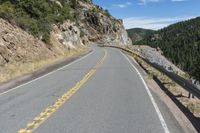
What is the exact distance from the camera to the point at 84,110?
32.1 ft

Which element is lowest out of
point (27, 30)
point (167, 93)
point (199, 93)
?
point (167, 93)

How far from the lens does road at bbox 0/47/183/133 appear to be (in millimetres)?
7906

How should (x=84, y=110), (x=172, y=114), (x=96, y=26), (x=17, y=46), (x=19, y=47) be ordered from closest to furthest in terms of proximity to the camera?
(x=172, y=114)
(x=84, y=110)
(x=17, y=46)
(x=19, y=47)
(x=96, y=26)

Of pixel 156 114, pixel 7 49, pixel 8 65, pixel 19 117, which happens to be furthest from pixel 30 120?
pixel 7 49

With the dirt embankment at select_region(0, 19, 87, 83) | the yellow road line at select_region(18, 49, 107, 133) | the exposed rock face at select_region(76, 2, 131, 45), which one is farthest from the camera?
the exposed rock face at select_region(76, 2, 131, 45)

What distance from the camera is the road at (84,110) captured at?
A: 7906 millimetres

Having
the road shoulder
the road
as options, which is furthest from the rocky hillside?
the road shoulder

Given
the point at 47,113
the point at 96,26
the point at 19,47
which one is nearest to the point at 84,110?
the point at 47,113

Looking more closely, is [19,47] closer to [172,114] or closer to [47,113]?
[47,113]

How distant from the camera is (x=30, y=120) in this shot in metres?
8.59

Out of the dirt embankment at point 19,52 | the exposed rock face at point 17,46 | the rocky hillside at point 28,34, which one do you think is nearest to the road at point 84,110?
the dirt embankment at point 19,52

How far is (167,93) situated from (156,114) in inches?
168

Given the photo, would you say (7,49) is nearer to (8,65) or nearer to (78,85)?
(8,65)

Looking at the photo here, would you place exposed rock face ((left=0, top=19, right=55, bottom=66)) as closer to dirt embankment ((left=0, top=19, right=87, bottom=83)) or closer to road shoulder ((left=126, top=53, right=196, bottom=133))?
dirt embankment ((left=0, top=19, right=87, bottom=83))
